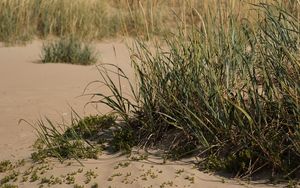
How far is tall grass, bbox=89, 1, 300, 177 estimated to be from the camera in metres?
4.23

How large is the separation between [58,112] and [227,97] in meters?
2.94

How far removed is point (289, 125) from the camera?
4.11 meters

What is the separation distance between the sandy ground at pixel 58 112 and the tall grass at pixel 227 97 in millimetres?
256

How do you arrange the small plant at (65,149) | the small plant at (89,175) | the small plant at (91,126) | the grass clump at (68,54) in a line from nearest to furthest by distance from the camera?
1. the small plant at (89,175)
2. the small plant at (65,149)
3. the small plant at (91,126)
4. the grass clump at (68,54)

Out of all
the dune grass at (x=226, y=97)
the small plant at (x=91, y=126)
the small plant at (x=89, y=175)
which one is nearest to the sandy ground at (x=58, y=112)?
the small plant at (x=89, y=175)

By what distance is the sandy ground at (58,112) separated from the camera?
4363 mm

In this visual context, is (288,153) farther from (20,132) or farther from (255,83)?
(20,132)

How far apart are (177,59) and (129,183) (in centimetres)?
136

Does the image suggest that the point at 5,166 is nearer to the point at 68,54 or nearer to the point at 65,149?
the point at 65,149

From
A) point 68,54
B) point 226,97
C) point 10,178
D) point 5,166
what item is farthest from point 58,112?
point 68,54

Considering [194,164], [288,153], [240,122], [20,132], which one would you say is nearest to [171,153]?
[194,164]

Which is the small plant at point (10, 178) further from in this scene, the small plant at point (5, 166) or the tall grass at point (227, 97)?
the tall grass at point (227, 97)

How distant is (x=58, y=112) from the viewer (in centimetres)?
691

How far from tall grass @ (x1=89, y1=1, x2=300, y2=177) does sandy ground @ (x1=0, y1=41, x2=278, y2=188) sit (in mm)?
256
